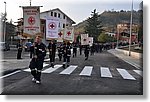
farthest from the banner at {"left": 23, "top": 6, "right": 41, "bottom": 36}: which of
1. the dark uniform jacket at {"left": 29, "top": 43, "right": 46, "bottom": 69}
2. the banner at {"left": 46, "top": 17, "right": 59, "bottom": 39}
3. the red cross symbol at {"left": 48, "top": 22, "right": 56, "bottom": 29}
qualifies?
the red cross symbol at {"left": 48, "top": 22, "right": 56, "bottom": 29}

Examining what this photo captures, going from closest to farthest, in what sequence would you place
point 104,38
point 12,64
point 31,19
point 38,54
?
point 31,19 → point 38,54 → point 12,64 → point 104,38

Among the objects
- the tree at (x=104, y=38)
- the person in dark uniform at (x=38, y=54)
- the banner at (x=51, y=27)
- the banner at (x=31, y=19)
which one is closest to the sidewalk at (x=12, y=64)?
the banner at (x=51, y=27)

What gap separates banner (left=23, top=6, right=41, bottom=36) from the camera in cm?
906

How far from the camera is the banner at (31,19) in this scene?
9062mm

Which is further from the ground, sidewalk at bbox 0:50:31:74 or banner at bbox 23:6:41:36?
banner at bbox 23:6:41:36

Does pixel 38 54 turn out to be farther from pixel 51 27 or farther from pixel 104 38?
pixel 104 38

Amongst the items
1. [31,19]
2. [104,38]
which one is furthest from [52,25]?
[104,38]

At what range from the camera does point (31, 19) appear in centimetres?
919

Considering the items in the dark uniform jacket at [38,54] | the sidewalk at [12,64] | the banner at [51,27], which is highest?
the banner at [51,27]

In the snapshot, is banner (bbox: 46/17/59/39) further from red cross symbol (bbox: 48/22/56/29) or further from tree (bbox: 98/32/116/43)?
tree (bbox: 98/32/116/43)

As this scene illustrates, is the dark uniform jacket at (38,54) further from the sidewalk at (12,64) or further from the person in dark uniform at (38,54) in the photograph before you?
the sidewalk at (12,64)

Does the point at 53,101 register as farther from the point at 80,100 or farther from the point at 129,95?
the point at 129,95

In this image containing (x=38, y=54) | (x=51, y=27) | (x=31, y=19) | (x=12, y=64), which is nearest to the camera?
(x=31, y=19)

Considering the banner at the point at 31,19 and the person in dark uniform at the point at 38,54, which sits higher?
the banner at the point at 31,19
